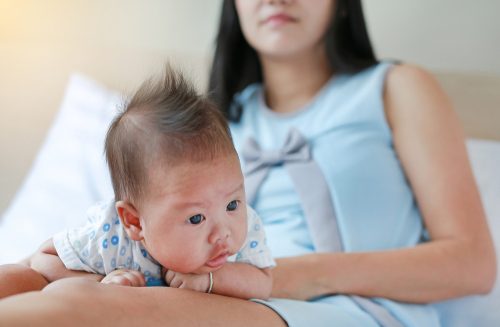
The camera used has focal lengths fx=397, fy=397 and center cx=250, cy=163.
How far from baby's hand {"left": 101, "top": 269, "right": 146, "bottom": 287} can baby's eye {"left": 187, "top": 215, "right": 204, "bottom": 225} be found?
140mm

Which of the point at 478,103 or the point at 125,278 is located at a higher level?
the point at 125,278

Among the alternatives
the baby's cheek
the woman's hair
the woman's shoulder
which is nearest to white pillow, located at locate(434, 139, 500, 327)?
the woman's shoulder

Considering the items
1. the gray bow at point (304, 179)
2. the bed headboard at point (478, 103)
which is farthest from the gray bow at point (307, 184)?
the bed headboard at point (478, 103)

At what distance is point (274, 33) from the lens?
1.13 metres

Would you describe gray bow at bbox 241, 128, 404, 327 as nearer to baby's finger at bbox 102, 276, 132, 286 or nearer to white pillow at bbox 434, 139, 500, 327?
white pillow at bbox 434, 139, 500, 327

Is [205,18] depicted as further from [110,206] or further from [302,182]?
[110,206]

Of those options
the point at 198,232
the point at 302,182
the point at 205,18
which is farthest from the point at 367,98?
the point at 205,18

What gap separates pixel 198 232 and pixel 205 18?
1.53 m

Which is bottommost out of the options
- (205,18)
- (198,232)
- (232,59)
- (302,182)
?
(302,182)

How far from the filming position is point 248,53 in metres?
1.49

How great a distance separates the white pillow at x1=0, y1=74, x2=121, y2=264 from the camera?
1.14m

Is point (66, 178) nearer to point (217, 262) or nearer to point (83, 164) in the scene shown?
point (83, 164)

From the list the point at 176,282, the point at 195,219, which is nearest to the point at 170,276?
the point at 176,282

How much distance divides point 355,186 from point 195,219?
532 millimetres
